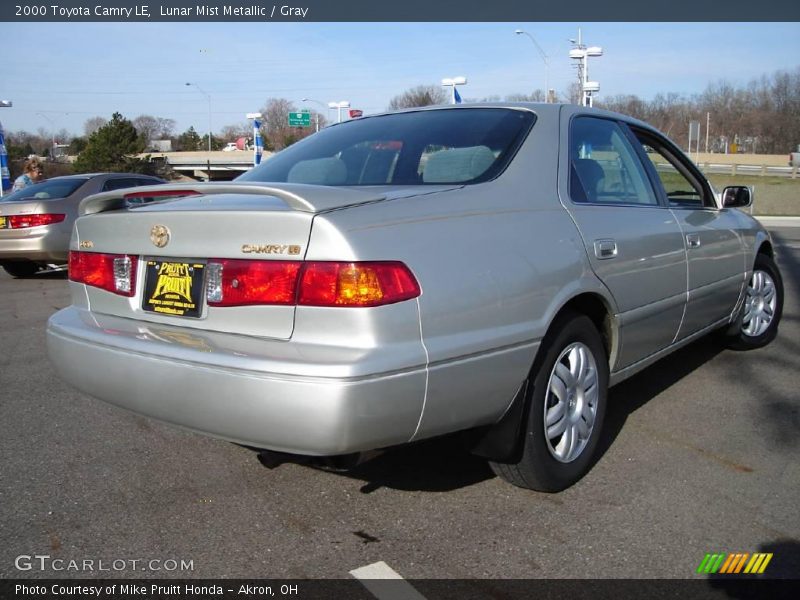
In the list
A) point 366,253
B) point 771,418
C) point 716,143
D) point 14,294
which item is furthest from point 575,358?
point 716,143

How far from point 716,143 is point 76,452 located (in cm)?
9782

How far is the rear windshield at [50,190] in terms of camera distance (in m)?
10.3

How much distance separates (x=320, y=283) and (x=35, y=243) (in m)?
8.71

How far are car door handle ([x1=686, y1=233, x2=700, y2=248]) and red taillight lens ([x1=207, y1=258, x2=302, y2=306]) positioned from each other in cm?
256

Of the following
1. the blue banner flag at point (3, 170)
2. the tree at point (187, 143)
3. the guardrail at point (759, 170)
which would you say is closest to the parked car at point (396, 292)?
the blue banner flag at point (3, 170)

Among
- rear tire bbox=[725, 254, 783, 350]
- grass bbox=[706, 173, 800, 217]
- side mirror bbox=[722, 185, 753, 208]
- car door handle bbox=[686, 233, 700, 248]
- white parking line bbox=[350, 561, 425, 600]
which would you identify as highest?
side mirror bbox=[722, 185, 753, 208]

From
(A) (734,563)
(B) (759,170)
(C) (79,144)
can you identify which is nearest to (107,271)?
(A) (734,563)

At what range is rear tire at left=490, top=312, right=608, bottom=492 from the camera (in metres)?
2.92

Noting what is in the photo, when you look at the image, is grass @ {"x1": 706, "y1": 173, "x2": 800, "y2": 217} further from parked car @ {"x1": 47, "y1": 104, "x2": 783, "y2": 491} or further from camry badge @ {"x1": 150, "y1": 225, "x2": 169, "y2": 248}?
camry badge @ {"x1": 150, "y1": 225, "x2": 169, "y2": 248}

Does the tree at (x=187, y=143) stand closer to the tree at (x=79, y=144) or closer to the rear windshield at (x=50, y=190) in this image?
the tree at (x=79, y=144)

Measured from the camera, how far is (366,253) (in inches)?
92.2

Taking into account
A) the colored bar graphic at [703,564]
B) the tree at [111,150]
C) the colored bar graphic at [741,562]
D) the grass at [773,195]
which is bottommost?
the grass at [773,195]

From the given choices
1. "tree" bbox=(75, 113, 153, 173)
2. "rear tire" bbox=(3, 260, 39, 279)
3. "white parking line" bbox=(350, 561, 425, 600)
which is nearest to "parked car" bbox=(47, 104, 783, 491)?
"white parking line" bbox=(350, 561, 425, 600)

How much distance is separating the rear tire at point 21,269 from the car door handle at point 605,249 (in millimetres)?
9798
